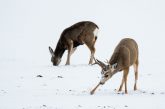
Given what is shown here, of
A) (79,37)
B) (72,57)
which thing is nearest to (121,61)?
(79,37)

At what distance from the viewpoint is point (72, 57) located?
122ft

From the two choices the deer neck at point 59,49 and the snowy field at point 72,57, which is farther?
the deer neck at point 59,49

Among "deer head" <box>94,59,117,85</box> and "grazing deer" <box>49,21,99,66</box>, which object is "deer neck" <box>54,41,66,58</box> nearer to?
"grazing deer" <box>49,21,99,66</box>

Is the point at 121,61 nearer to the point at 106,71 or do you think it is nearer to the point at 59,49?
the point at 106,71

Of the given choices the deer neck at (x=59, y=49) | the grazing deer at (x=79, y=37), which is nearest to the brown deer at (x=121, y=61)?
the grazing deer at (x=79, y=37)

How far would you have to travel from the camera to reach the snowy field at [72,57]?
19.2m

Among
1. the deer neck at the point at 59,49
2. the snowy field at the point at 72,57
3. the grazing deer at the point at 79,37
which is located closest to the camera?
the snowy field at the point at 72,57

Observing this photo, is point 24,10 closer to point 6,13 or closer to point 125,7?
point 6,13

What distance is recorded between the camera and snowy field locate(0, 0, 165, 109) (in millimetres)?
19242

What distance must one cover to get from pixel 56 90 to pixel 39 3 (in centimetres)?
5572

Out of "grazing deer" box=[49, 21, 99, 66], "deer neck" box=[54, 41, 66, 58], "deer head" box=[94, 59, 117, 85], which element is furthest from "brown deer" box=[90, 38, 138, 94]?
"deer neck" box=[54, 41, 66, 58]

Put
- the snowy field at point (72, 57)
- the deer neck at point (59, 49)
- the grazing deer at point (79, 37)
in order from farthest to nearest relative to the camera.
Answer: the deer neck at point (59, 49)
the grazing deer at point (79, 37)
the snowy field at point (72, 57)

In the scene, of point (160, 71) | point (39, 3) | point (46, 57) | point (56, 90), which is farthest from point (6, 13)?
point (56, 90)

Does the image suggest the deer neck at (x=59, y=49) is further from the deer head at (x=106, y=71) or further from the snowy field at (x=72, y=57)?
the deer head at (x=106, y=71)
